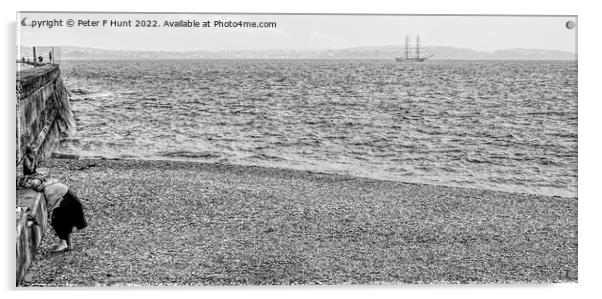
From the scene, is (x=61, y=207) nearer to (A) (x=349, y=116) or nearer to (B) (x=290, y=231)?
(B) (x=290, y=231)

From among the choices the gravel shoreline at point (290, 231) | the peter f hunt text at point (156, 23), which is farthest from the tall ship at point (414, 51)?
the gravel shoreline at point (290, 231)

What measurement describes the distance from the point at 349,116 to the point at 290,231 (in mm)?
2035

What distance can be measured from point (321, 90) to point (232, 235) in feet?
9.14

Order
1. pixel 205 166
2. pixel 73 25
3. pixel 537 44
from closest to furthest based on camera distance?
pixel 73 25, pixel 537 44, pixel 205 166

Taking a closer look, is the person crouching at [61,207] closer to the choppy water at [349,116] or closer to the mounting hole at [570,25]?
the choppy water at [349,116]

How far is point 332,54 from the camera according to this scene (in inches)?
447

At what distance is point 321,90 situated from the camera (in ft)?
40.2

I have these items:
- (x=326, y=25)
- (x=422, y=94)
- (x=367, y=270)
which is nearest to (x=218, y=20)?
(x=326, y=25)

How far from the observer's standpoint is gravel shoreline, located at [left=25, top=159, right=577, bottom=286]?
34.4 ft

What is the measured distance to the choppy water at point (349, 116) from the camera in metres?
11.3

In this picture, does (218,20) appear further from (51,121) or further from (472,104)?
(472,104)

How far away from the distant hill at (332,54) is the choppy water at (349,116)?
0.46ft

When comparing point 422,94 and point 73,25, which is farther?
point 422,94

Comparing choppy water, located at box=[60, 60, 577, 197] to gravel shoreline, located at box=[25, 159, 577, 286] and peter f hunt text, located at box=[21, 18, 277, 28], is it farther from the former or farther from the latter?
peter f hunt text, located at box=[21, 18, 277, 28]
